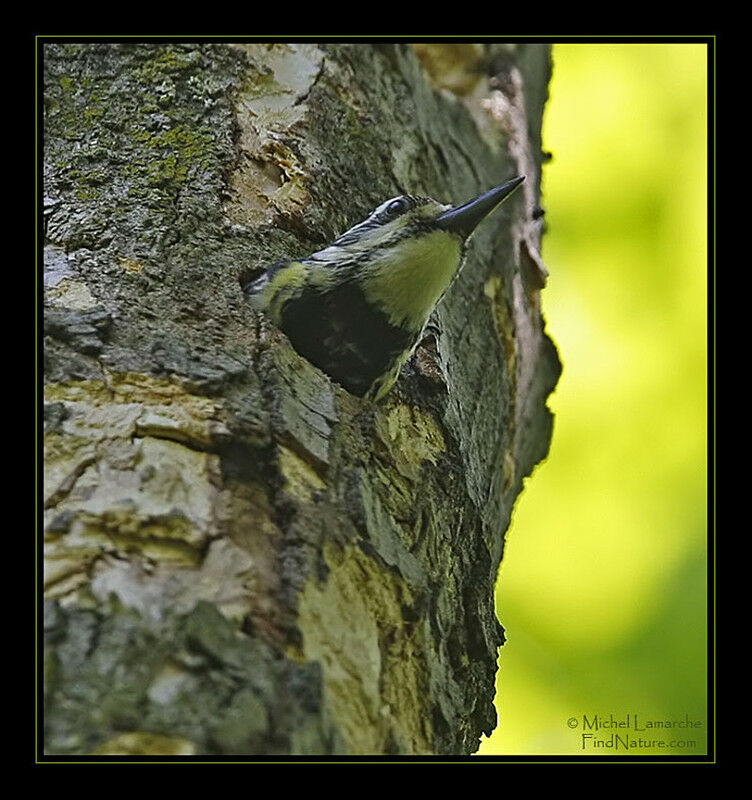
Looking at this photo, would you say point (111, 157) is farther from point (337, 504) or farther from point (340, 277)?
point (337, 504)

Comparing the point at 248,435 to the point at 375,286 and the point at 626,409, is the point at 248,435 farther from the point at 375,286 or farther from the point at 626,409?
the point at 626,409

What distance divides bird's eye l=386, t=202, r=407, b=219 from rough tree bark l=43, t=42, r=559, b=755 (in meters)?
0.09

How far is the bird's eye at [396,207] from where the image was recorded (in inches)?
88.5

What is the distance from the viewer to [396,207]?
2.25 meters

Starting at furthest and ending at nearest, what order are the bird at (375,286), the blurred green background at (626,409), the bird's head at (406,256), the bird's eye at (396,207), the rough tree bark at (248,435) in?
the blurred green background at (626,409), the bird's eye at (396,207), the bird's head at (406,256), the bird at (375,286), the rough tree bark at (248,435)

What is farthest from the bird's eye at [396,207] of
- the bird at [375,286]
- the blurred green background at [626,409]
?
the blurred green background at [626,409]

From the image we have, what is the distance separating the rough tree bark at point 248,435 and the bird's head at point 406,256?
0.29ft

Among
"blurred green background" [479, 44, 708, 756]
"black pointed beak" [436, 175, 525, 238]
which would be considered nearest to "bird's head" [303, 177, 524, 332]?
"black pointed beak" [436, 175, 525, 238]

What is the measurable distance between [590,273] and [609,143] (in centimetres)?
56

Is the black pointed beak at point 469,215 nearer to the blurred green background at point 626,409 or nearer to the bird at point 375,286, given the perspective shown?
the bird at point 375,286
